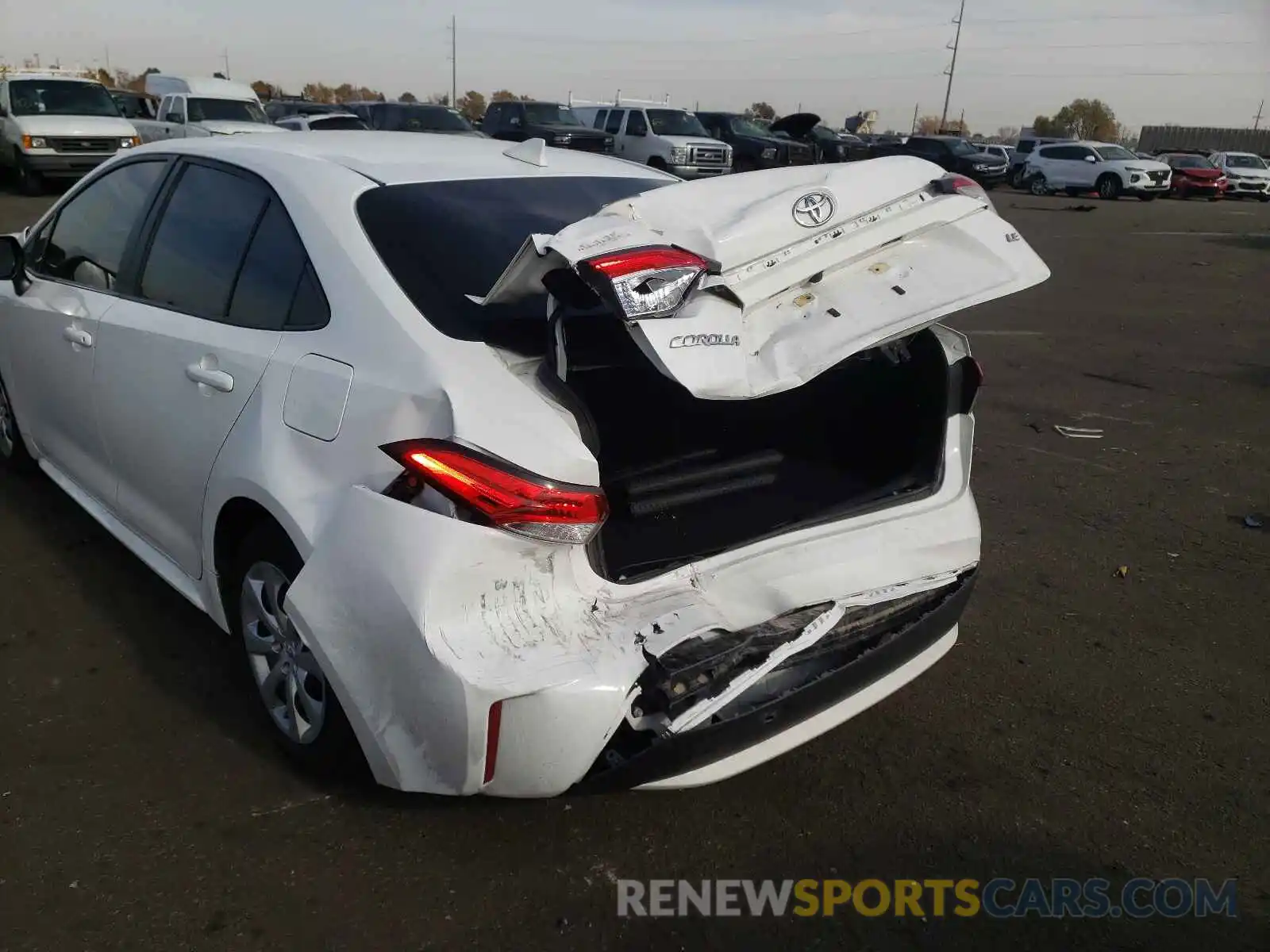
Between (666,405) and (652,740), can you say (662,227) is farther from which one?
(652,740)

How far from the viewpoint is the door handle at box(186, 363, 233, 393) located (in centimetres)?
276

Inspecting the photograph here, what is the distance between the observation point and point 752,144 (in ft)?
89.6

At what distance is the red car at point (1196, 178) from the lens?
30188mm

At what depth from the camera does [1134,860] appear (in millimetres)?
2584

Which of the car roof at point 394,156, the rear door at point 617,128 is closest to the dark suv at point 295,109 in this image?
the rear door at point 617,128

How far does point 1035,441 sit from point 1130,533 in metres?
1.43

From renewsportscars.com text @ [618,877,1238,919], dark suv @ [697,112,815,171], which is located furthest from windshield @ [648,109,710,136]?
renewsportscars.com text @ [618,877,1238,919]

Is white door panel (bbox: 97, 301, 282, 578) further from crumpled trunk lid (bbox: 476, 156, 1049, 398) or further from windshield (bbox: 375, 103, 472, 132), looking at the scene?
windshield (bbox: 375, 103, 472, 132)

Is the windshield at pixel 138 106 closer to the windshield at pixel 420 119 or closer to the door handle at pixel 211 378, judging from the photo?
the windshield at pixel 420 119

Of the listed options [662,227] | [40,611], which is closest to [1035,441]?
[662,227]

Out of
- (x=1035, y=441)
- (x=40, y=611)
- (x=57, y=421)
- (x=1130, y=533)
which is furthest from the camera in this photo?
(x=1035, y=441)

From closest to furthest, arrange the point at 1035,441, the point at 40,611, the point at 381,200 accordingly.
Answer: the point at 381,200, the point at 40,611, the point at 1035,441

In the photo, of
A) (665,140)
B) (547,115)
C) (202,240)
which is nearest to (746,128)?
(665,140)

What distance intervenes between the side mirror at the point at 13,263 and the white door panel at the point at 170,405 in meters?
0.88
